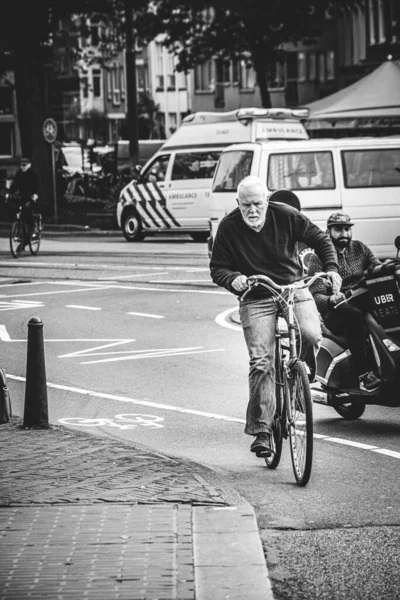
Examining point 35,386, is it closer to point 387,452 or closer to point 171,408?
point 171,408

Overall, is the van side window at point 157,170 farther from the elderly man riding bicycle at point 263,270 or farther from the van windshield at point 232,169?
the elderly man riding bicycle at point 263,270

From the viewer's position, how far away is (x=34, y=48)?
39.2 meters

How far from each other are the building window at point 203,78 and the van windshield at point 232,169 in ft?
210

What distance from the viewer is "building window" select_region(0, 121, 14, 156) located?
7338 centimetres

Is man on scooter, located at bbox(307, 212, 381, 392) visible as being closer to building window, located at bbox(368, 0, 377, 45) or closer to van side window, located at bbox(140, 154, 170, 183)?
van side window, located at bbox(140, 154, 170, 183)

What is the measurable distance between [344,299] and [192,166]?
19716 millimetres

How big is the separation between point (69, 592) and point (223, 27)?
4956 centimetres

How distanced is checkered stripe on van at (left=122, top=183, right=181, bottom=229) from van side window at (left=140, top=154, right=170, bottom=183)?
0.44ft

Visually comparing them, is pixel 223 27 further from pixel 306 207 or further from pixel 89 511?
pixel 89 511

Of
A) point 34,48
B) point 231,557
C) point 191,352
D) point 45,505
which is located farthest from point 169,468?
point 34,48

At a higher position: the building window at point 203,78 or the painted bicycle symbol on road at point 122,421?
the building window at point 203,78

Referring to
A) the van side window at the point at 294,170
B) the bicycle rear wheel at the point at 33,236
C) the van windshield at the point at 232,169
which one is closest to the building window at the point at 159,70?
the bicycle rear wheel at the point at 33,236

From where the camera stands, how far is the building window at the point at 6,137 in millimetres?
73375

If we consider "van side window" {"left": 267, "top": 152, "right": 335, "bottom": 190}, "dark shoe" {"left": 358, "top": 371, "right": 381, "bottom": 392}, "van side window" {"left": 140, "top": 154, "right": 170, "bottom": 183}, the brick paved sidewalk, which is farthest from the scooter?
"van side window" {"left": 140, "top": 154, "right": 170, "bottom": 183}
